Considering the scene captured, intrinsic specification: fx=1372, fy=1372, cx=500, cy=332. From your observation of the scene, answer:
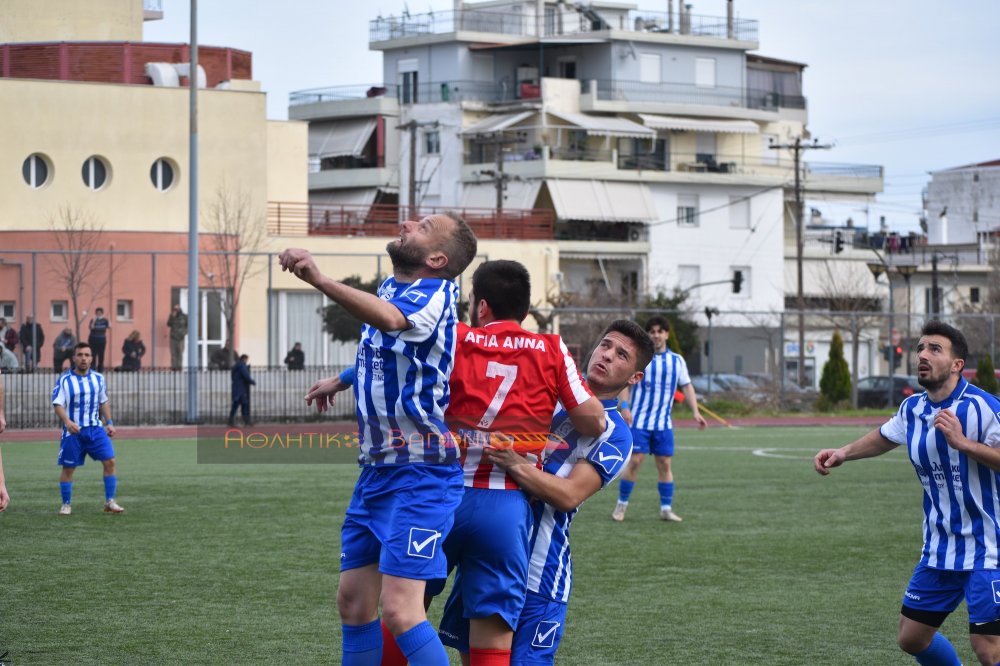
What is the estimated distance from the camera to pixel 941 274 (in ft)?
240

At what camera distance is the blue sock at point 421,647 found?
5.82 meters

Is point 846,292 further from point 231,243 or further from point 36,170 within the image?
point 36,170

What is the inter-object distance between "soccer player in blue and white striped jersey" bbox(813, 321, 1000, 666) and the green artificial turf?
157 cm

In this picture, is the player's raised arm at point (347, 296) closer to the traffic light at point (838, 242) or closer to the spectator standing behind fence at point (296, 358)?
the spectator standing behind fence at point (296, 358)

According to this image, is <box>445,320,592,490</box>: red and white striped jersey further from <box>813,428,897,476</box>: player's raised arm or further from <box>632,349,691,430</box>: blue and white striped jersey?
<box>632,349,691,430</box>: blue and white striped jersey

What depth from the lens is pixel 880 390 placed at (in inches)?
1703

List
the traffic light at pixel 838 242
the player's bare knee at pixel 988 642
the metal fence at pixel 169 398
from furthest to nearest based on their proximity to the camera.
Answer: the traffic light at pixel 838 242 → the metal fence at pixel 169 398 → the player's bare knee at pixel 988 642

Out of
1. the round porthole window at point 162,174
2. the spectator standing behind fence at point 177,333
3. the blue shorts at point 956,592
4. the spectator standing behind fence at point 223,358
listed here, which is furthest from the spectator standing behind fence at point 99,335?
the blue shorts at point 956,592

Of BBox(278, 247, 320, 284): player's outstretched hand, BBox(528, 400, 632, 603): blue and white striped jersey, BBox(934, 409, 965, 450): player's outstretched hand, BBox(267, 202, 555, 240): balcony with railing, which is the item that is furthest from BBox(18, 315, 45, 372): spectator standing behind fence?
BBox(278, 247, 320, 284): player's outstretched hand

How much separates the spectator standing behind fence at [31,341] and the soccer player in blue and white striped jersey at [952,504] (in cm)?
2718

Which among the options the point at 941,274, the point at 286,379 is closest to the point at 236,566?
the point at 286,379

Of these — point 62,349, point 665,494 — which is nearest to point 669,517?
point 665,494

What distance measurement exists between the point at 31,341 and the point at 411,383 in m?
28.1

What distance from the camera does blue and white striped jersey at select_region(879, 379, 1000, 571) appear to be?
705cm
